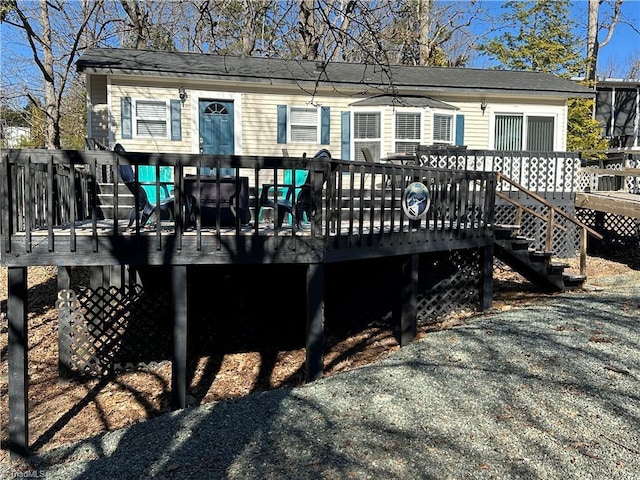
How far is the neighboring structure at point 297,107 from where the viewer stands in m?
11.6

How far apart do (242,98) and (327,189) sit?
7399mm

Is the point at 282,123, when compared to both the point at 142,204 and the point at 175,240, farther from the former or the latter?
the point at 175,240

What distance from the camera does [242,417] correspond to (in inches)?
176

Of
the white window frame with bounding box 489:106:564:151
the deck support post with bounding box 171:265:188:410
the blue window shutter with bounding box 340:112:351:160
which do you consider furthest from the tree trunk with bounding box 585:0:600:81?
the deck support post with bounding box 171:265:188:410

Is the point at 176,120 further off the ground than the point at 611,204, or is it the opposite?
the point at 176,120

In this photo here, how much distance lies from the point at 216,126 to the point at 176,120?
2.88 ft

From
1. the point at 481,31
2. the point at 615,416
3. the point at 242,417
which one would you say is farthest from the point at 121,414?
the point at 481,31

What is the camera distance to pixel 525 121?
13547 millimetres

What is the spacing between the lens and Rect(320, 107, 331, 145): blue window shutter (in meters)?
12.5

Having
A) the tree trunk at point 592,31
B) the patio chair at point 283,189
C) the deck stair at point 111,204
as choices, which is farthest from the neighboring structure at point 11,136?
the tree trunk at point 592,31

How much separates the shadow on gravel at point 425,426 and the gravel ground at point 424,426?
11 millimetres

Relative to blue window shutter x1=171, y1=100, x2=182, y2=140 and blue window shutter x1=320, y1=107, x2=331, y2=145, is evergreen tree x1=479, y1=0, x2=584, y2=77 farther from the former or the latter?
blue window shutter x1=171, y1=100, x2=182, y2=140

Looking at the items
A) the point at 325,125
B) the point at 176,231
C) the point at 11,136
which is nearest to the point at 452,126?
the point at 325,125

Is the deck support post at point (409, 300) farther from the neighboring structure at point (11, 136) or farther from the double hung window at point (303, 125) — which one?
the neighboring structure at point (11, 136)
